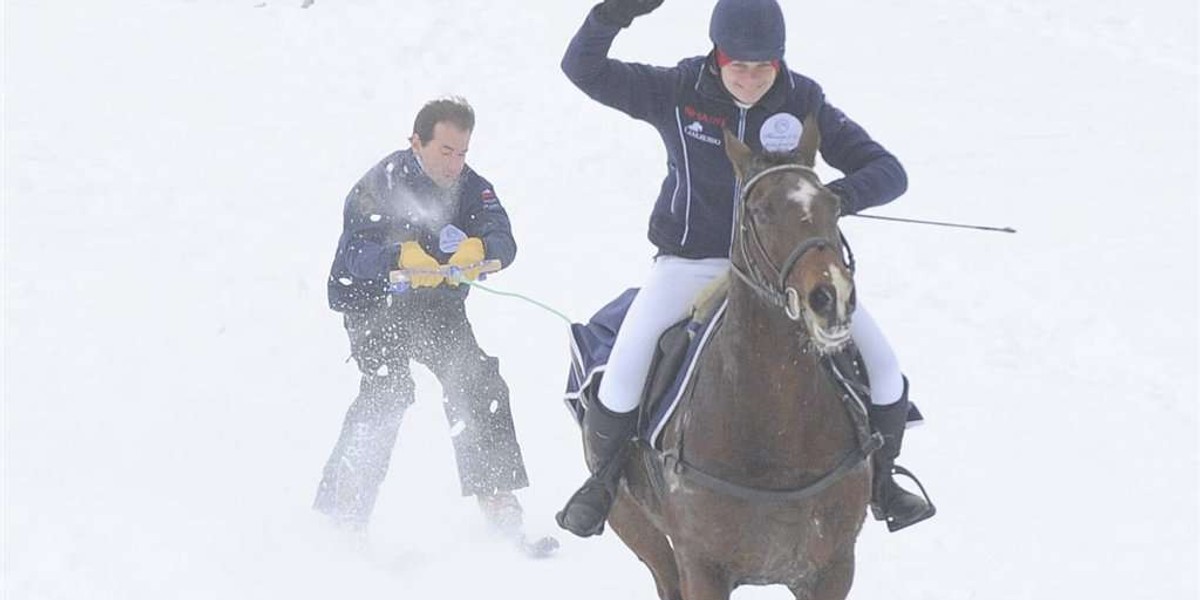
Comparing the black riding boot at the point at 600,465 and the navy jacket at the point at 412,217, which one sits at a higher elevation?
the navy jacket at the point at 412,217

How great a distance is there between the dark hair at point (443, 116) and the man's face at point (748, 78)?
2.50 metres

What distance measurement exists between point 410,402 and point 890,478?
3456 millimetres

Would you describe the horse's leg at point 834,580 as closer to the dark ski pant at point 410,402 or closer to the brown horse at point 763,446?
the brown horse at point 763,446

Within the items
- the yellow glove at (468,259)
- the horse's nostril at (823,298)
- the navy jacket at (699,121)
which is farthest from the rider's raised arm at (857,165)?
the yellow glove at (468,259)

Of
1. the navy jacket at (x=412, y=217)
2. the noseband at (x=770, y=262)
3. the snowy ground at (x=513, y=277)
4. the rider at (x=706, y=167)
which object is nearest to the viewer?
the noseband at (x=770, y=262)

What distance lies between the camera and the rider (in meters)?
5.13

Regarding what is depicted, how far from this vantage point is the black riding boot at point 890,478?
17.9 feet

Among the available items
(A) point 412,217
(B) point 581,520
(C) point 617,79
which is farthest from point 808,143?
(A) point 412,217

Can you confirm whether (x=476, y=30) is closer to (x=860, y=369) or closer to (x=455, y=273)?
(x=455, y=273)

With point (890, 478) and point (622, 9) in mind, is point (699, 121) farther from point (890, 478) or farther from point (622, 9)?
point (890, 478)

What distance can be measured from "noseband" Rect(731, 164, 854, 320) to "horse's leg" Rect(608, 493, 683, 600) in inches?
71.8

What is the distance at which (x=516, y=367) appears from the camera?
34.8 feet

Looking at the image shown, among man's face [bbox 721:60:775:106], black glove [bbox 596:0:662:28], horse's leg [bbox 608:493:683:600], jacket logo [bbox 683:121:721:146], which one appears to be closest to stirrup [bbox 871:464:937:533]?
horse's leg [bbox 608:493:683:600]

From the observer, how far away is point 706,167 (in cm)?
554
